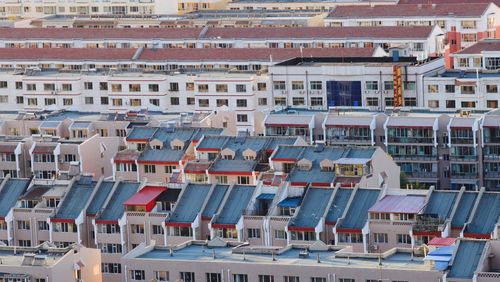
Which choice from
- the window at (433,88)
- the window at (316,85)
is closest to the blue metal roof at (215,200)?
the window at (433,88)

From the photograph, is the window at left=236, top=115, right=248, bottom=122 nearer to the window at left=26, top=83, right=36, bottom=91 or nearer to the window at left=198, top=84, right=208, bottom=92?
the window at left=198, top=84, right=208, bottom=92

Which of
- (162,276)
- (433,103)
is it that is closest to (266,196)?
(162,276)

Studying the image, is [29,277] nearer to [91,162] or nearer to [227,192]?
[227,192]

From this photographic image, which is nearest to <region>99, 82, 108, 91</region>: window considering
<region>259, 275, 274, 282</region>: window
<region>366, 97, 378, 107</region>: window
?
<region>366, 97, 378, 107</region>: window

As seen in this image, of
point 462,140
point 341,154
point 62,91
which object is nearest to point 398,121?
point 462,140

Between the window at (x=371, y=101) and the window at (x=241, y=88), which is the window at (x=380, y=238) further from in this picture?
the window at (x=241, y=88)

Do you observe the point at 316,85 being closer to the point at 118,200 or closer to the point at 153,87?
the point at 153,87
